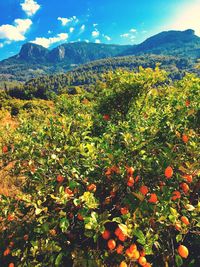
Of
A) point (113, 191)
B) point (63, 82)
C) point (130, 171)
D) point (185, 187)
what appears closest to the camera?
point (130, 171)

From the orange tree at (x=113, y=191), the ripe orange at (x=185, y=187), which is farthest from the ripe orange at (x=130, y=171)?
the ripe orange at (x=185, y=187)

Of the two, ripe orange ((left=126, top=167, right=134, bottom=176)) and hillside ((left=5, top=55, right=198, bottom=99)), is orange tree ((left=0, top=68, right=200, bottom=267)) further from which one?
hillside ((left=5, top=55, right=198, bottom=99))

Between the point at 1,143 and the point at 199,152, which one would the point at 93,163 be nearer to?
the point at 199,152

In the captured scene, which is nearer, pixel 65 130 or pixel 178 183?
pixel 178 183

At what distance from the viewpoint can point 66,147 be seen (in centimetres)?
321

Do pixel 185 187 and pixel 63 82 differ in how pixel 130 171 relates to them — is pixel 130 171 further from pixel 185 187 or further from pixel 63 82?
pixel 63 82

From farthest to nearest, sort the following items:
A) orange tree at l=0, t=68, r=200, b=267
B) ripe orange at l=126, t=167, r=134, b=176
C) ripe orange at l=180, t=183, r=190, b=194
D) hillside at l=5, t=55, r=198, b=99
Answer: hillside at l=5, t=55, r=198, b=99 < ripe orange at l=180, t=183, r=190, b=194 < ripe orange at l=126, t=167, r=134, b=176 < orange tree at l=0, t=68, r=200, b=267

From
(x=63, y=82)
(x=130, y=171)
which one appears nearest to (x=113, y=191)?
(x=130, y=171)

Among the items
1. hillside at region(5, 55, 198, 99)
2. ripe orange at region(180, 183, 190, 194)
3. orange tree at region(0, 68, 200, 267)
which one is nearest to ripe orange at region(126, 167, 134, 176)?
orange tree at region(0, 68, 200, 267)

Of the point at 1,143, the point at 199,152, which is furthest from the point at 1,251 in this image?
the point at 199,152

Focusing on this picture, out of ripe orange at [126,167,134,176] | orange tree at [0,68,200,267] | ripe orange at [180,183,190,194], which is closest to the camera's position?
orange tree at [0,68,200,267]

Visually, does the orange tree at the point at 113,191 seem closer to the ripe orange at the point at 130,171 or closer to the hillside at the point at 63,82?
the ripe orange at the point at 130,171

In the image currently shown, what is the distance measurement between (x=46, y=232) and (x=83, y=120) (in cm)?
160

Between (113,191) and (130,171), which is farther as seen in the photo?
(113,191)
